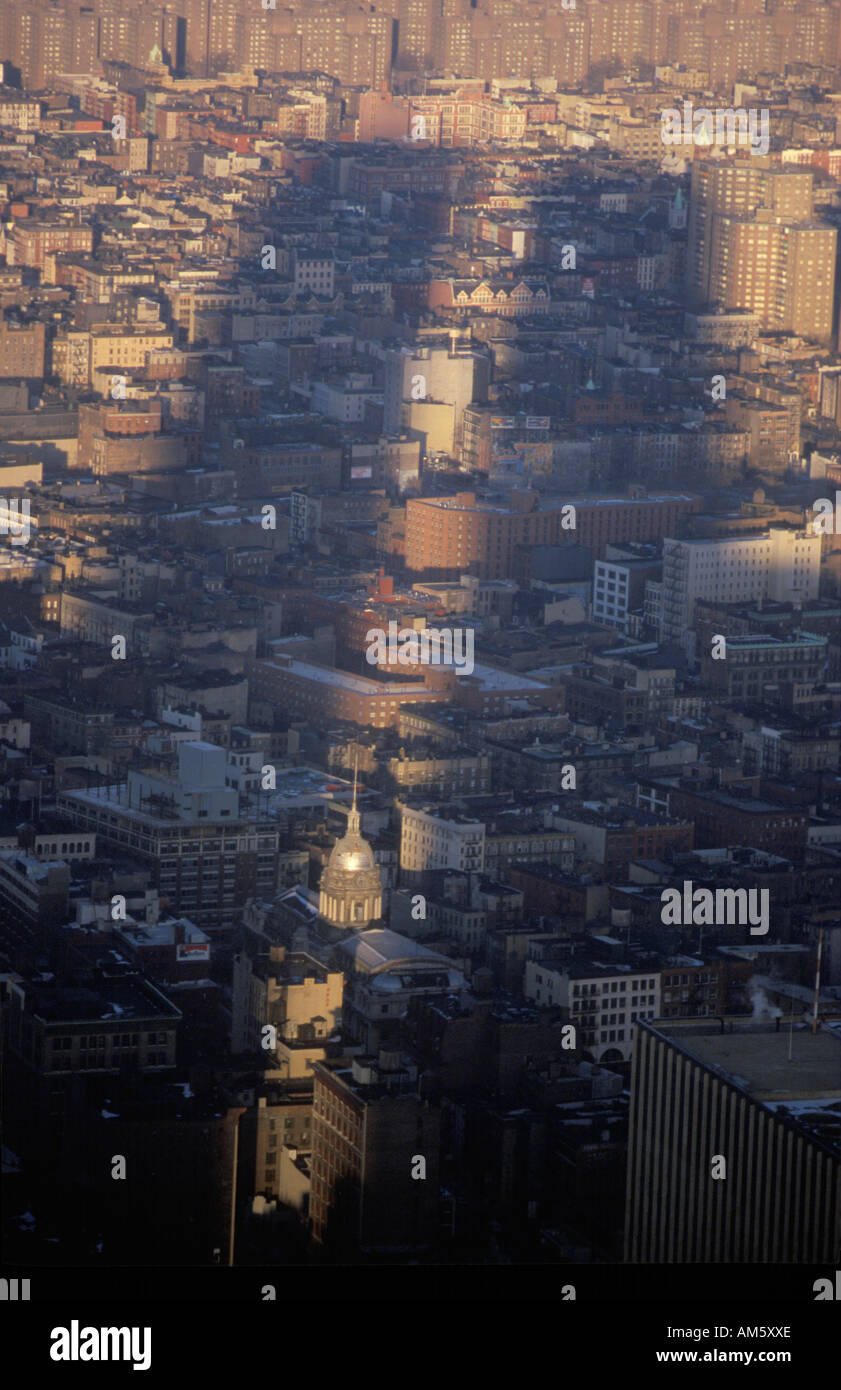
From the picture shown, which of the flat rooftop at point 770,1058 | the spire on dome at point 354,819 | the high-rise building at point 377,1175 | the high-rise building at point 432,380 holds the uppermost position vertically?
the flat rooftop at point 770,1058

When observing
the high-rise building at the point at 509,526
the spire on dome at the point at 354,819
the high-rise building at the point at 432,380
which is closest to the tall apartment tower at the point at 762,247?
the high-rise building at the point at 432,380

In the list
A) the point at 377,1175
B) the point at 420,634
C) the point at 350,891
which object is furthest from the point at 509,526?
the point at 377,1175

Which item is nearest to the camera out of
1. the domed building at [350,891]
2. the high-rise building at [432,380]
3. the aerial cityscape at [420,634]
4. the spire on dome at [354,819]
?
the aerial cityscape at [420,634]

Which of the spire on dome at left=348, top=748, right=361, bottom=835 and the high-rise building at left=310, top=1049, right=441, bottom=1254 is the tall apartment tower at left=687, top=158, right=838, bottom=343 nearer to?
the spire on dome at left=348, top=748, right=361, bottom=835

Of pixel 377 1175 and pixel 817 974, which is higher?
pixel 817 974

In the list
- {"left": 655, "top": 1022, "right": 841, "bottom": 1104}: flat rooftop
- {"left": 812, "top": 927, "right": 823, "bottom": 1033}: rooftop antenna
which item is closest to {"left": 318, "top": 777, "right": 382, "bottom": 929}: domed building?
{"left": 812, "top": 927, "right": 823, "bottom": 1033}: rooftop antenna

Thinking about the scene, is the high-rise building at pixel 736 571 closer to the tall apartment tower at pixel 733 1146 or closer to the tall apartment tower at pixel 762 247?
the tall apartment tower at pixel 762 247

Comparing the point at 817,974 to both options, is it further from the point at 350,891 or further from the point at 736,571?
the point at 736,571
